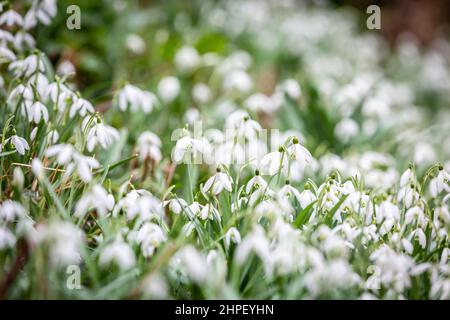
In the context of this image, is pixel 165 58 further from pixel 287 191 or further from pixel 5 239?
pixel 5 239

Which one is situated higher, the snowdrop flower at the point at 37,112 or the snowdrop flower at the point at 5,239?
the snowdrop flower at the point at 37,112

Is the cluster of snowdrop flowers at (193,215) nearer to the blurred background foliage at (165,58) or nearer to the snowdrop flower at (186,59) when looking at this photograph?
→ the blurred background foliage at (165,58)

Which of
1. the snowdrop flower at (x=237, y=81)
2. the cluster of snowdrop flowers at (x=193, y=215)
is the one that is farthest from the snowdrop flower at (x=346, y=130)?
the snowdrop flower at (x=237, y=81)

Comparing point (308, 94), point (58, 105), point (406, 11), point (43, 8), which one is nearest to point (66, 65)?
point (43, 8)

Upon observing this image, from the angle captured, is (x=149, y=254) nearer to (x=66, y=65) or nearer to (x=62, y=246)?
(x=62, y=246)

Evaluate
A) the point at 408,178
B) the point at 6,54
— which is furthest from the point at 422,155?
the point at 6,54
